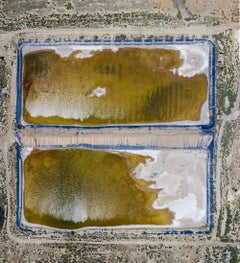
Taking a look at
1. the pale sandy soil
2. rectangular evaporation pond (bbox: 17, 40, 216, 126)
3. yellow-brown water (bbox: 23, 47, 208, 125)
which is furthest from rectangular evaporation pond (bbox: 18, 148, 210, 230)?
the pale sandy soil

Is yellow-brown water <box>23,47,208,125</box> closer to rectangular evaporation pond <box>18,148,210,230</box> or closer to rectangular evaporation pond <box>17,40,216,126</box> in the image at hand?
rectangular evaporation pond <box>17,40,216,126</box>

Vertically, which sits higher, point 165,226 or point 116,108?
point 116,108

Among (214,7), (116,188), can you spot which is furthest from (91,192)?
(214,7)

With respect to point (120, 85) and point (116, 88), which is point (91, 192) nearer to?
point (116, 88)

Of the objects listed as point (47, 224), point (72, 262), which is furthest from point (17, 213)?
point (72, 262)

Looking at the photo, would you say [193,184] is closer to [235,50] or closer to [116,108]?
[116,108]

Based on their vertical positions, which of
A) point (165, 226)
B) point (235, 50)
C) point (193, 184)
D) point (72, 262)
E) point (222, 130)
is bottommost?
point (72, 262)
